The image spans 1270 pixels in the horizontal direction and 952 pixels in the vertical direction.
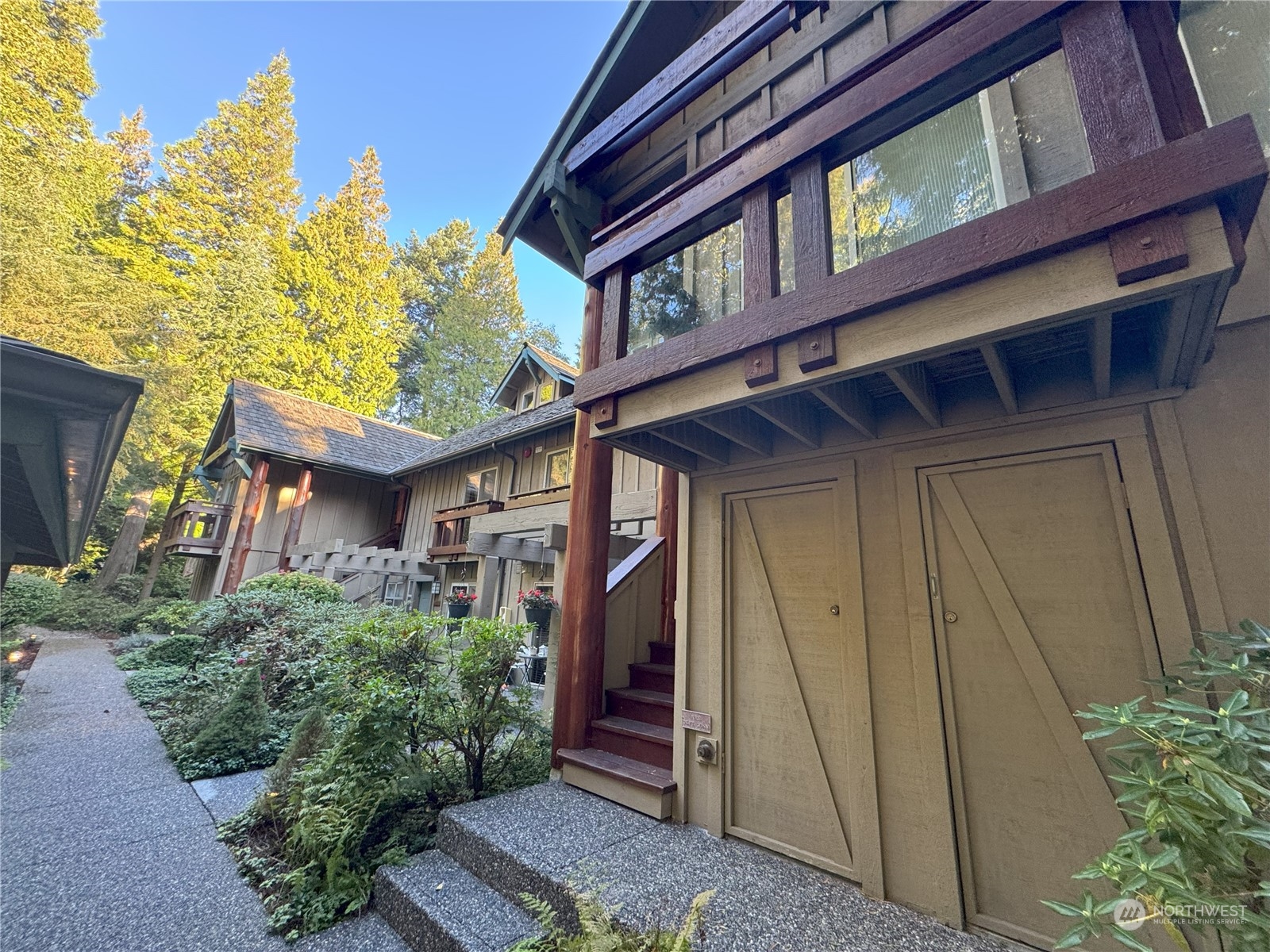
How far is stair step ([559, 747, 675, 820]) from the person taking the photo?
9.74ft

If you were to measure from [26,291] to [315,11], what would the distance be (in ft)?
26.3

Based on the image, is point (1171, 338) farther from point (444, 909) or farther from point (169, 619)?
point (169, 619)

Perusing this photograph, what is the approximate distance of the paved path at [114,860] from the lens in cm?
239

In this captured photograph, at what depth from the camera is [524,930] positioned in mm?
2205

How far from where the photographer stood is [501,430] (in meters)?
Result: 11.3

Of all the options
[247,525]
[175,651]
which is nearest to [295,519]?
[247,525]

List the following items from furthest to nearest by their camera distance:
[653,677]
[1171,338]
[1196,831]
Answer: [653,677] < [1171,338] < [1196,831]

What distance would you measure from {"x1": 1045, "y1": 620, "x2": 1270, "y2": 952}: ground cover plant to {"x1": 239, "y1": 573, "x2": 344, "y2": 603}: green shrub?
30.8 ft

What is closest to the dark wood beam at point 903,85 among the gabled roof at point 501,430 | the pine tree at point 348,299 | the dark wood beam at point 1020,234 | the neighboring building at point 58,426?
the dark wood beam at point 1020,234

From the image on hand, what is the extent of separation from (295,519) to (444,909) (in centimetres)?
1268

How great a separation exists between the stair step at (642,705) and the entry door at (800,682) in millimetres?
763

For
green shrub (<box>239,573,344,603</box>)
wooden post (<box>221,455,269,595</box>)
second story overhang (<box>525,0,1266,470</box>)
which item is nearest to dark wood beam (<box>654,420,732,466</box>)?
second story overhang (<box>525,0,1266,470</box>)

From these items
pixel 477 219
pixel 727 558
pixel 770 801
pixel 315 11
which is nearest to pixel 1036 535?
pixel 727 558

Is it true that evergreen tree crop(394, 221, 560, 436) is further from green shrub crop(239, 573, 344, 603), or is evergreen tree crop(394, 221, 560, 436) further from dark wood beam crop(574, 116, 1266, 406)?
dark wood beam crop(574, 116, 1266, 406)
